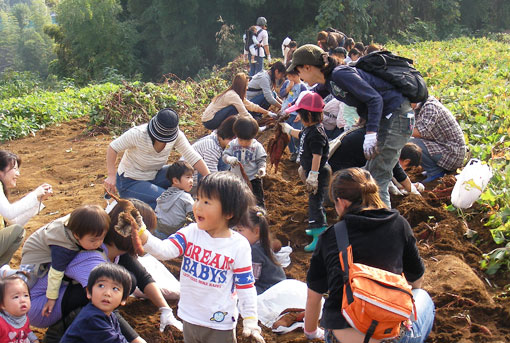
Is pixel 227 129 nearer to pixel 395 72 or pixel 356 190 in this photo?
pixel 395 72

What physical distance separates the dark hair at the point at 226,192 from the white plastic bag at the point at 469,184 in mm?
2822

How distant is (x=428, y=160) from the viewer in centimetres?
566

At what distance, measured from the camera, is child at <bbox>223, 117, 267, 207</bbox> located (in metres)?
4.71

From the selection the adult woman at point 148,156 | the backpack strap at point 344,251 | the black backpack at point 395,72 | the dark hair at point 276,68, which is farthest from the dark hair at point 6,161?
the dark hair at point 276,68

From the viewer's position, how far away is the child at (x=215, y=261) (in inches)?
95.7

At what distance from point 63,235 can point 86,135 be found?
281 inches

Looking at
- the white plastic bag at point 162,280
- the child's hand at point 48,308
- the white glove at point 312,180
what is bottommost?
the white plastic bag at point 162,280

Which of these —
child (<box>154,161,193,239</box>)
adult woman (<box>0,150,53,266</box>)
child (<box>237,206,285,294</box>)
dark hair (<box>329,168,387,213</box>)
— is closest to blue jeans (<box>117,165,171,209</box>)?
→ child (<box>154,161,193,239</box>)

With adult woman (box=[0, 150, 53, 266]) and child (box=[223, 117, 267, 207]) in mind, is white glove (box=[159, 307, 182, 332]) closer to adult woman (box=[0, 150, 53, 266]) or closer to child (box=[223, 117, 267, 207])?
adult woman (box=[0, 150, 53, 266])

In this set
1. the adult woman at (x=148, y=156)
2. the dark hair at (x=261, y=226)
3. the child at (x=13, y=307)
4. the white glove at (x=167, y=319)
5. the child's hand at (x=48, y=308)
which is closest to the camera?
the child at (x=13, y=307)

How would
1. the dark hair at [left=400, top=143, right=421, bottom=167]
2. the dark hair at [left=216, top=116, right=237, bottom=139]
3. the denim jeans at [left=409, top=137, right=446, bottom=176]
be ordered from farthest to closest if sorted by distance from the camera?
the denim jeans at [left=409, top=137, right=446, bottom=176], the dark hair at [left=400, top=143, right=421, bottom=167], the dark hair at [left=216, top=116, right=237, bottom=139]

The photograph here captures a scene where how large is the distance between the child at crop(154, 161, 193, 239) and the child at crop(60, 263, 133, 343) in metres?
1.77

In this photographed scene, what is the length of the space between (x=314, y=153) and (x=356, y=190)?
1.90m

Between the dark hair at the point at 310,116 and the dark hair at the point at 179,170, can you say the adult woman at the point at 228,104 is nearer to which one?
the dark hair at the point at 179,170
